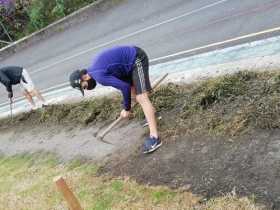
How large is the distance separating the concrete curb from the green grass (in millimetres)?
9993

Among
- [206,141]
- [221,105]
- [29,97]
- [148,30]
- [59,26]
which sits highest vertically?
[221,105]

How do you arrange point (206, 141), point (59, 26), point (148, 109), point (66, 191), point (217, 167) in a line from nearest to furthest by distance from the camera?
point (66, 191) < point (217, 167) < point (206, 141) < point (148, 109) < point (59, 26)

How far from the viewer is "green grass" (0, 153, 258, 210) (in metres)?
5.82

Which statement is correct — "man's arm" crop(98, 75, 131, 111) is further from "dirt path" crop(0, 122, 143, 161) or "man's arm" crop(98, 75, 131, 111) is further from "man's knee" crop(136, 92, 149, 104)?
"dirt path" crop(0, 122, 143, 161)

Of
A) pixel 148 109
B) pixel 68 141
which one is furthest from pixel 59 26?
pixel 148 109

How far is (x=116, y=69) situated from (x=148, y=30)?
23.7 feet

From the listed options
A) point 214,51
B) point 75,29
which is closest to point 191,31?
point 214,51

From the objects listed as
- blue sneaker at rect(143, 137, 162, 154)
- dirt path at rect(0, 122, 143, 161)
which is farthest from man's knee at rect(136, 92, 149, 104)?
dirt path at rect(0, 122, 143, 161)

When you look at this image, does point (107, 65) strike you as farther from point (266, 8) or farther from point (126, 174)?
point (266, 8)

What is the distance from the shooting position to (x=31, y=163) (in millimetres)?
9875

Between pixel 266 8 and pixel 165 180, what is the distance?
557cm

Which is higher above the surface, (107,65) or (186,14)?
(107,65)

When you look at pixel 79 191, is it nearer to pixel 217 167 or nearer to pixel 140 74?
pixel 140 74

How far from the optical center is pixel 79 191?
7.30m
